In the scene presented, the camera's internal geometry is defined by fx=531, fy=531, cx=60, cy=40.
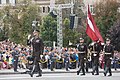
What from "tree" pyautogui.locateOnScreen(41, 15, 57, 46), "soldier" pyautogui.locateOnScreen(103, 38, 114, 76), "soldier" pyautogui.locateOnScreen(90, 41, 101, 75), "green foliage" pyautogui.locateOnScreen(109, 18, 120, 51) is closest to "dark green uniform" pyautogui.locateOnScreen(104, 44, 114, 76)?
"soldier" pyautogui.locateOnScreen(103, 38, 114, 76)

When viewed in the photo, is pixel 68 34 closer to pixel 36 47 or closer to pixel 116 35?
pixel 116 35

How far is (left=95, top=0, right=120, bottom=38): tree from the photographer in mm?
67938

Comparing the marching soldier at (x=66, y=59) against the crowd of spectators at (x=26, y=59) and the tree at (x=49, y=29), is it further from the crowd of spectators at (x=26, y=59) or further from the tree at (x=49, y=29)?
the tree at (x=49, y=29)

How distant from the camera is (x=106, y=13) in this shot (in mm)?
68438

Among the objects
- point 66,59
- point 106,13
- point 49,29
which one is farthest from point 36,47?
point 49,29

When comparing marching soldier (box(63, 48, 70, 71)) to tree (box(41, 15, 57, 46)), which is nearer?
marching soldier (box(63, 48, 70, 71))

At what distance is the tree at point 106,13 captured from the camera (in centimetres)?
6794

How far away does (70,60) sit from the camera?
118ft

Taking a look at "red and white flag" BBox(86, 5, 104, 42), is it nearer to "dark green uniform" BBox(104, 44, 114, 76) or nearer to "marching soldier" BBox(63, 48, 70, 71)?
"dark green uniform" BBox(104, 44, 114, 76)

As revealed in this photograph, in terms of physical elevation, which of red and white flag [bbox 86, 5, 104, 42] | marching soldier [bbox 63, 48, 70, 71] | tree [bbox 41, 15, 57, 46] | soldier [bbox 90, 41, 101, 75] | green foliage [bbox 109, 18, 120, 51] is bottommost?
tree [bbox 41, 15, 57, 46]

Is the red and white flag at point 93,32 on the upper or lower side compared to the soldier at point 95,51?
upper

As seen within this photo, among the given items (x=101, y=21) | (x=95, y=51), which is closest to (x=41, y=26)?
(x=101, y=21)

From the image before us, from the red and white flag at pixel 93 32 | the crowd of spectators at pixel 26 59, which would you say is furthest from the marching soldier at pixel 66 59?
the red and white flag at pixel 93 32

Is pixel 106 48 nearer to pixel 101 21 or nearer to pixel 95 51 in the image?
pixel 95 51
